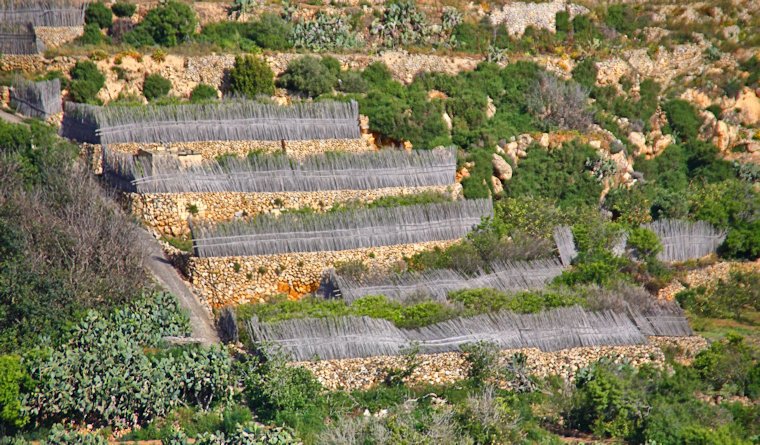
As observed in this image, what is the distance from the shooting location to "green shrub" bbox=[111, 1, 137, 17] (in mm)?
39406

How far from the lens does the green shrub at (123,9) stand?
39.4m

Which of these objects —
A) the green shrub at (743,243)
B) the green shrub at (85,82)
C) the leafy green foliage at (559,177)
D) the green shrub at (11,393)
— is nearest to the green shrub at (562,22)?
the leafy green foliage at (559,177)

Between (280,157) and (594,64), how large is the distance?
13.2m

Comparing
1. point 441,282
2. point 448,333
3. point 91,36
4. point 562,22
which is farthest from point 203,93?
point 562,22

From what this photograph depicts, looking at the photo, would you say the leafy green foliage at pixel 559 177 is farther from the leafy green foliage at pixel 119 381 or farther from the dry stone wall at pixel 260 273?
the leafy green foliage at pixel 119 381

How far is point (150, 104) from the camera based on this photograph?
34938 millimetres

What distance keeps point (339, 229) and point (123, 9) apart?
1177cm

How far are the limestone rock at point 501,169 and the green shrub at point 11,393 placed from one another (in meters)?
15.6

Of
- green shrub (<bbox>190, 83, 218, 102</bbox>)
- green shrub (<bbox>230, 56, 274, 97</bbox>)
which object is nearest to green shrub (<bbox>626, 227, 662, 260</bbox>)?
green shrub (<bbox>230, 56, 274, 97</bbox>)

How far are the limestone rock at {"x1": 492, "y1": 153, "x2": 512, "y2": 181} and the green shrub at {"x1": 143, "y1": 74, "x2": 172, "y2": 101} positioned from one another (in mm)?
9193

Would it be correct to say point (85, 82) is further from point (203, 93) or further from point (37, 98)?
point (203, 93)

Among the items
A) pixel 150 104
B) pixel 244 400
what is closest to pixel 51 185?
pixel 150 104

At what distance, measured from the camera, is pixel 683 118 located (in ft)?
138

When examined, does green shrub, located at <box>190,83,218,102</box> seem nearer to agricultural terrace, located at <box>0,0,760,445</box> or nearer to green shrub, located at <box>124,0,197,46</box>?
agricultural terrace, located at <box>0,0,760,445</box>
